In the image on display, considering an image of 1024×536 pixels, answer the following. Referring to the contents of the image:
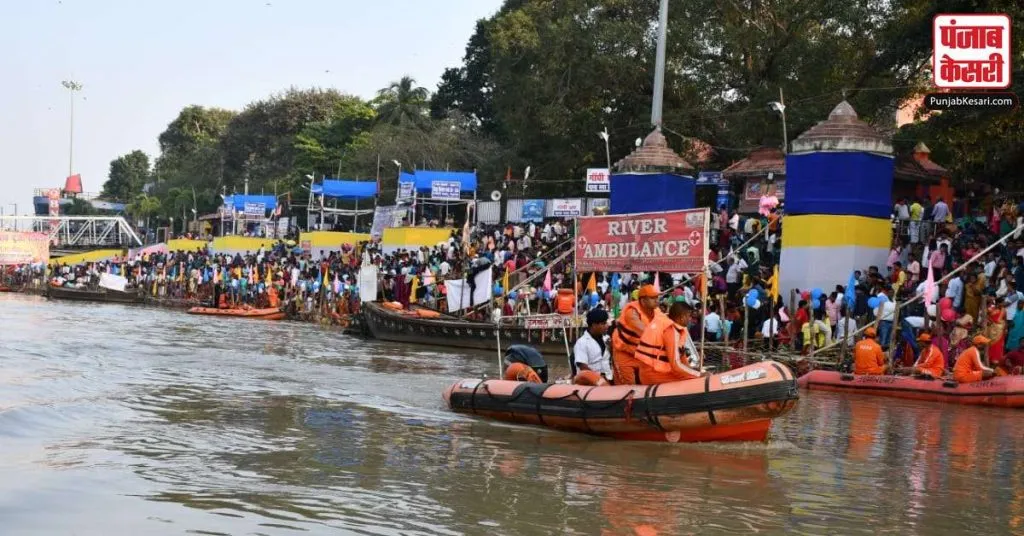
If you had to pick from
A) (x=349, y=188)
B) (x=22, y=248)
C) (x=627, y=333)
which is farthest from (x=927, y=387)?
(x=22, y=248)

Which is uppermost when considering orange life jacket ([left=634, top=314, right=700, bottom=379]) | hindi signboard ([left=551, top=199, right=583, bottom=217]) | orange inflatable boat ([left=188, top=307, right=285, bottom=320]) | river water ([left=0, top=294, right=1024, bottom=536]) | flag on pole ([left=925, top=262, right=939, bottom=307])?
hindi signboard ([left=551, top=199, right=583, bottom=217])

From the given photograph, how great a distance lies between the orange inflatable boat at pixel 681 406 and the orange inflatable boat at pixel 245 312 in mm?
29923

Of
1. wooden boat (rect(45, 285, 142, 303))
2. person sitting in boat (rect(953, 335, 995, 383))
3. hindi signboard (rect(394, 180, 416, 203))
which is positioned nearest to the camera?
person sitting in boat (rect(953, 335, 995, 383))

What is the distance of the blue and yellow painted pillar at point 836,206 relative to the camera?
23.2 m

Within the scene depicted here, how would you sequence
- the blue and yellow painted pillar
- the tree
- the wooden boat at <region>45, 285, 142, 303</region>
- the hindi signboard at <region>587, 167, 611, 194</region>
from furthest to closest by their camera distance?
1. the tree
2. the wooden boat at <region>45, 285, 142, 303</region>
3. the hindi signboard at <region>587, 167, 611, 194</region>
4. the blue and yellow painted pillar

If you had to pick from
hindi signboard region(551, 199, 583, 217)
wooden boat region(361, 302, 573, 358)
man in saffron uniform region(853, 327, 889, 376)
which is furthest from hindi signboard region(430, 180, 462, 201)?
man in saffron uniform region(853, 327, 889, 376)

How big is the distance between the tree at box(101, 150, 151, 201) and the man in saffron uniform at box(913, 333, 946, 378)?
107213 millimetres

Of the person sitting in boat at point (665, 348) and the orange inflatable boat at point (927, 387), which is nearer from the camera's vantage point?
the person sitting in boat at point (665, 348)

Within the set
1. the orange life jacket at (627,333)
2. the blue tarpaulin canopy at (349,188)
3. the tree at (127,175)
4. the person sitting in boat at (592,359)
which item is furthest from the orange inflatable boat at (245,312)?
the tree at (127,175)

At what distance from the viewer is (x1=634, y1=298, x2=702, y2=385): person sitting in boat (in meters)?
12.4

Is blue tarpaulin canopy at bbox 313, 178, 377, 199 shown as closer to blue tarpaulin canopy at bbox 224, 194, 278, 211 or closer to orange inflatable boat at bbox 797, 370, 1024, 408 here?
blue tarpaulin canopy at bbox 224, 194, 278, 211

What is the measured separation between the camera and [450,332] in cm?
2872

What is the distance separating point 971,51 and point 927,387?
760cm

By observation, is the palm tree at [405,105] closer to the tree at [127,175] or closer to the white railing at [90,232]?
the white railing at [90,232]
